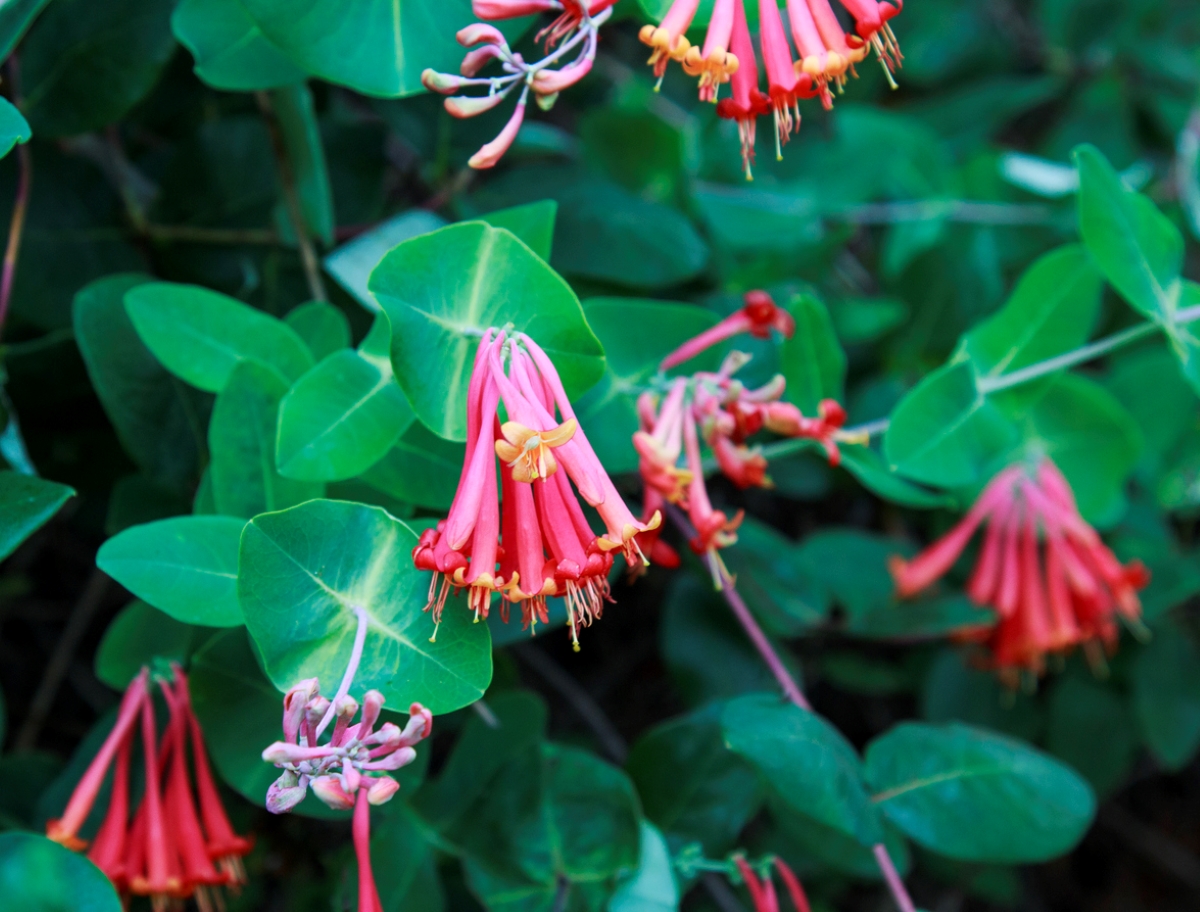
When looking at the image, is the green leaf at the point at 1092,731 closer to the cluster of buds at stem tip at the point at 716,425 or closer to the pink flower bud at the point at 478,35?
the cluster of buds at stem tip at the point at 716,425

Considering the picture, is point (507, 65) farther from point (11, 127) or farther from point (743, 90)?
point (11, 127)

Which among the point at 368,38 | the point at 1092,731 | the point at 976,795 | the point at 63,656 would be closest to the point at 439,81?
the point at 368,38

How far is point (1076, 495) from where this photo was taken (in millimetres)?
1096

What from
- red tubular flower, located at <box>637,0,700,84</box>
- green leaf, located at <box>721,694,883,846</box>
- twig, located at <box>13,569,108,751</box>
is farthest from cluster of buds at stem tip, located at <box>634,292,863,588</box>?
twig, located at <box>13,569,108,751</box>

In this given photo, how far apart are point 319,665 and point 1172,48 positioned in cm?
177

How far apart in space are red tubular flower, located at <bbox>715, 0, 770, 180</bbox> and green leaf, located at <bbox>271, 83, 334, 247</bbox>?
361 millimetres

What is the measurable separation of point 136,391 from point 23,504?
0.64ft

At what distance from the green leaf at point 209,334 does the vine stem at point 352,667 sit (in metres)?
Answer: 0.21

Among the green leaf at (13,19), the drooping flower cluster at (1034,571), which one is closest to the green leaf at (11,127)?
the green leaf at (13,19)

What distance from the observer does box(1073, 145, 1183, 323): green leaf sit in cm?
74

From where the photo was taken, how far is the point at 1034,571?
1086 mm

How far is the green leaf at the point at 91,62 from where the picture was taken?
0.81 meters

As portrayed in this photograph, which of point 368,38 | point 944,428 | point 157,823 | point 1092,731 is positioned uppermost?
point 368,38

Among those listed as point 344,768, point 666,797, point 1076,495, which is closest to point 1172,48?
point 1076,495
